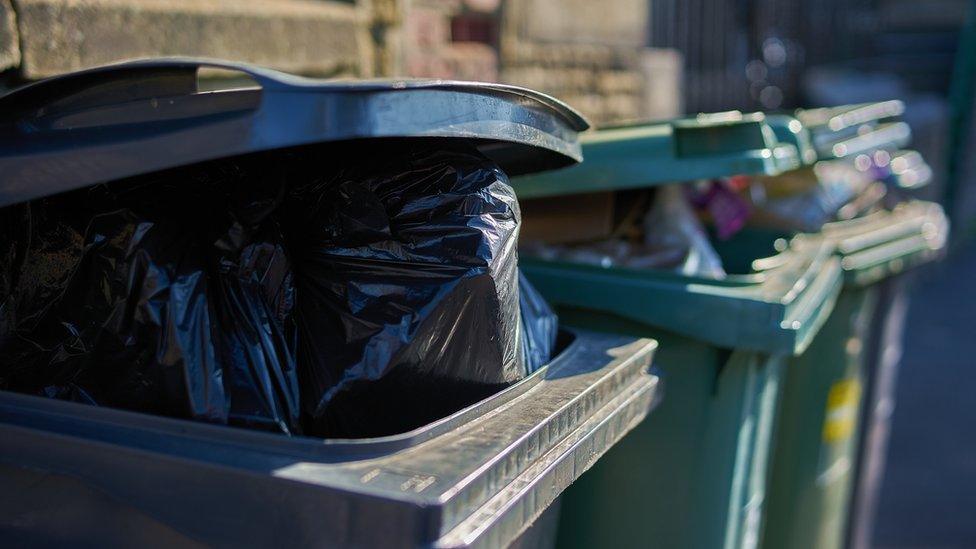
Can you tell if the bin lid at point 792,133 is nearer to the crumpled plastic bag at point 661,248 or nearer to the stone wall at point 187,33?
the crumpled plastic bag at point 661,248

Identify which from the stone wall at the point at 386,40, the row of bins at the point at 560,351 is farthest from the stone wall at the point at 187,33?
the row of bins at the point at 560,351

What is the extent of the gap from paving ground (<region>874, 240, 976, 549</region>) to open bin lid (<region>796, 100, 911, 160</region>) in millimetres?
1830

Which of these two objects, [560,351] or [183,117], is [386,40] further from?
[183,117]

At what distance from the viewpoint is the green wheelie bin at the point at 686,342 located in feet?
7.04

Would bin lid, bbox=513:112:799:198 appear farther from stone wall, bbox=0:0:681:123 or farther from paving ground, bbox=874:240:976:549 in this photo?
paving ground, bbox=874:240:976:549

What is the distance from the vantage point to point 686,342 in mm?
2191

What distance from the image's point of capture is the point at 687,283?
2193mm

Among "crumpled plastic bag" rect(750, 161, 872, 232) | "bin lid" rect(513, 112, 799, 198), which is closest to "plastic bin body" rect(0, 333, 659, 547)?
"bin lid" rect(513, 112, 799, 198)

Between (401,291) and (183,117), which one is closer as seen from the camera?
(183,117)

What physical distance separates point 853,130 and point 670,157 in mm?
1036

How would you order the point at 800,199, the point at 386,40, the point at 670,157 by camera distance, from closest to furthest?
the point at 670,157 → the point at 800,199 → the point at 386,40

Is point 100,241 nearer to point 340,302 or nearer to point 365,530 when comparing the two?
point 340,302

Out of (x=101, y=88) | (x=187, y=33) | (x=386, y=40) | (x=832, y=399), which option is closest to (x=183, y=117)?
(x=101, y=88)

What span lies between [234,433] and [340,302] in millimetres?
299
